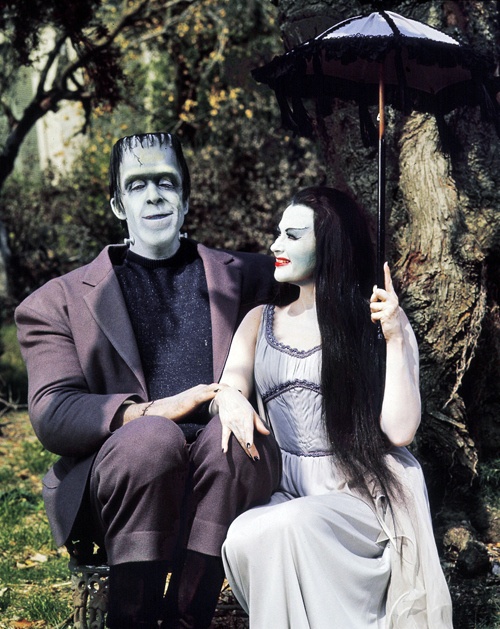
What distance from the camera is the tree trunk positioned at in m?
4.20

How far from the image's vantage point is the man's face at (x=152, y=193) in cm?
356

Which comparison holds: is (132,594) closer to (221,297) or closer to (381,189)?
(221,297)

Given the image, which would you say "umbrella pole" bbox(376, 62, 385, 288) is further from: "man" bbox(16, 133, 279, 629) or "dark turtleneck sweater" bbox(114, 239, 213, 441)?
"dark turtleneck sweater" bbox(114, 239, 213, 441)

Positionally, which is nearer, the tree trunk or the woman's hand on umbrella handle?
the woman's hand on umbrella handle

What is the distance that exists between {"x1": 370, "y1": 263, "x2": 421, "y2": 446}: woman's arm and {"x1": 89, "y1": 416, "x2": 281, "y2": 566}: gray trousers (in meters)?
0.43

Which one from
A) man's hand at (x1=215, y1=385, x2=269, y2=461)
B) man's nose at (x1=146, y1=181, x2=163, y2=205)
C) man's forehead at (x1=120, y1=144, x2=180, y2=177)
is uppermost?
man's forehead at (x1=120, y1=144, x2=180, y2=177)

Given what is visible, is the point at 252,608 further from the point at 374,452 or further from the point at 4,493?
the point at 4,493

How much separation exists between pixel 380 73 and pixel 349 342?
3.14 feet

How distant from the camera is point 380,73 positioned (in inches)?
128

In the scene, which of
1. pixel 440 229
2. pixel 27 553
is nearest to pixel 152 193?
pixel 440 229

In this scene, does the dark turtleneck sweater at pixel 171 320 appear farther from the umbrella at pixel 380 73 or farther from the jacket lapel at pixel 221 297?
the umbrella at pixel 380 73

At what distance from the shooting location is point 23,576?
4469mm

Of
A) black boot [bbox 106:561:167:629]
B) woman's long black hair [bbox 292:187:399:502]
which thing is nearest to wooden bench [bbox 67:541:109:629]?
black boot [bbox 106:561:167:629]

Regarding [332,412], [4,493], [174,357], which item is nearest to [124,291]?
[174,357]
